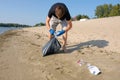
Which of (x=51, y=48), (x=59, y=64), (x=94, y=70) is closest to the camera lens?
(x=94, y=70)

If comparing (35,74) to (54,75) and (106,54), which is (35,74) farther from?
(106,54)

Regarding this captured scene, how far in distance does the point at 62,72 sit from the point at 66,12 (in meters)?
2.44

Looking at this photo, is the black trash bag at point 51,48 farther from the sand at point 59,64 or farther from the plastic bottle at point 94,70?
the plastic bottle at point 94,70

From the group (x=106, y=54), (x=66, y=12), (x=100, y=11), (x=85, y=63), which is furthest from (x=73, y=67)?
(x=100, y=11)

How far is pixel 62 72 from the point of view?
18.6 feet

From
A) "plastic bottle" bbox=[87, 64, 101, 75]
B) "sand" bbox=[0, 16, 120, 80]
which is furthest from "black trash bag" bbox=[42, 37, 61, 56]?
"plastic bottle" bbox=[87, 64, 101, 75]

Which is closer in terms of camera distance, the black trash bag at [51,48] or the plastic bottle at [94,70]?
the plastic bottle at [94,70]

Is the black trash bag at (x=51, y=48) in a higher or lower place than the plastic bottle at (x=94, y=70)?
higher

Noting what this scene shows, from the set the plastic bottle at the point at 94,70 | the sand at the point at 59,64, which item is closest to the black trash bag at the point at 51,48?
the sand at the point at 59,64

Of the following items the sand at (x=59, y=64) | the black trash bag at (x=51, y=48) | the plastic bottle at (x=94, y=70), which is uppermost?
the black trash bag at (x=51, y=48)

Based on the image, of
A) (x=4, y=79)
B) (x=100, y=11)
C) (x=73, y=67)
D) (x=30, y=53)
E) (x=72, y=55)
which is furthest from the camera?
(x=100, y=11)

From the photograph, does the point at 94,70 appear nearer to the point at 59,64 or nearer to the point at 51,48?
the point at 59,64

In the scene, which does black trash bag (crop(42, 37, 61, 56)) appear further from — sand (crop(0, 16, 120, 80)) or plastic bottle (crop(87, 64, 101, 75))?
plastic bottle (crop(87, 64, 101, 75))

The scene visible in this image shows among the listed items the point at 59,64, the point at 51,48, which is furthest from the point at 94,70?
the point at 51,48
